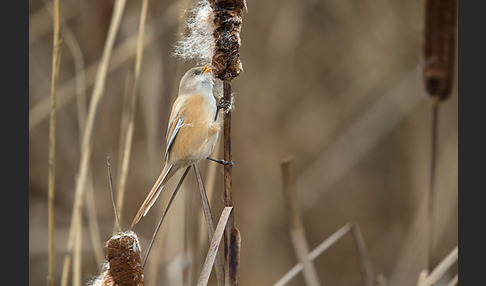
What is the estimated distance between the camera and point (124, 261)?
1196 millimetres

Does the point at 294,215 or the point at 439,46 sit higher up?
the point at 439,46

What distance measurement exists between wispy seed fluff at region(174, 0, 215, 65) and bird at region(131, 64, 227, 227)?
0.63 feet

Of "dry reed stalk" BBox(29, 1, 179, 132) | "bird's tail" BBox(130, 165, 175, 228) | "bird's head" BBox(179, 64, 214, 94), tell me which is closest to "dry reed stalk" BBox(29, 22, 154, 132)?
"dry reed stalk" BBox(29, 1, 179, 132)

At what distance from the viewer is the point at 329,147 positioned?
3377mm

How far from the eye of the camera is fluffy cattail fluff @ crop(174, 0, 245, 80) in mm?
1371

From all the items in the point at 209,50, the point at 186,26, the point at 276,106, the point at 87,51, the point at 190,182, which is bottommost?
the point at 190,182

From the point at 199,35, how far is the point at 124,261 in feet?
2.12

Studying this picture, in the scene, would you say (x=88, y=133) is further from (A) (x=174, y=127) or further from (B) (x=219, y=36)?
(B) (x=219, y=36)

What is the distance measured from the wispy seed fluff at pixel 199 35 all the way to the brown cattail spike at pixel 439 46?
57 centimetres

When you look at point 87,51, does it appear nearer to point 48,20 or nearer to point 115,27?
point 48,20

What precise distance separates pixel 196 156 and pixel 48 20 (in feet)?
4.64

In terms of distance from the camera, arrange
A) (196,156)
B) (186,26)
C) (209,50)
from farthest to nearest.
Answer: (196,156) < (186,26) < (209,50)

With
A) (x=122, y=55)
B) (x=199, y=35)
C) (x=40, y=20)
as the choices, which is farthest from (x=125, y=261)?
(x=40, y=20)

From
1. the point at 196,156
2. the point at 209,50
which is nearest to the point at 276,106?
the point at 196,156
